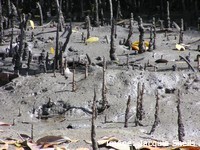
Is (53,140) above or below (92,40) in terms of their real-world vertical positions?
below

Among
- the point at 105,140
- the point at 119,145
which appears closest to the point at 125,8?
the point at 105,140

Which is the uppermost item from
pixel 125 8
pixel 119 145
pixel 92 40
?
pixel 125 8

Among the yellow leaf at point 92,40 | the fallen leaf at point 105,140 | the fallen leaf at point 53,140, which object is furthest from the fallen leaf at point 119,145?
the yellow leaf at point 92,40

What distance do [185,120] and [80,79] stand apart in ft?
6.34

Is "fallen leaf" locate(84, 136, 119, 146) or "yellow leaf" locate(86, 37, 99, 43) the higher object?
"yellow leaf" locate(86, 37, 99, 43)

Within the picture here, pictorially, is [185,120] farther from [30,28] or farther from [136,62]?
[30,28]

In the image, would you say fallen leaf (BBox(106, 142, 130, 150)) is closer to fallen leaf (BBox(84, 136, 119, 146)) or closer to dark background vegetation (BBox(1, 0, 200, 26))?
fallen leaf (BBox(84, 136, 119, 146))

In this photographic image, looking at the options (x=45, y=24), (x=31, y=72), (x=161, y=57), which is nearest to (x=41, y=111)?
(x=31, y=72)

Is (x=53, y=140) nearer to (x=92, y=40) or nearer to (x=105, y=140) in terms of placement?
(x=105, y=140)

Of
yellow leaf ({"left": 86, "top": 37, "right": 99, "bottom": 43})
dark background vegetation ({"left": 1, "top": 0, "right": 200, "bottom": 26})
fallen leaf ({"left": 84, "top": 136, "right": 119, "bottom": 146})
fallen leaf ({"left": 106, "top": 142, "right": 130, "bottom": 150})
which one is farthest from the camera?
dark background vegetation ({"left": 1, "top": 0, "right": 200, "bottom": 26})

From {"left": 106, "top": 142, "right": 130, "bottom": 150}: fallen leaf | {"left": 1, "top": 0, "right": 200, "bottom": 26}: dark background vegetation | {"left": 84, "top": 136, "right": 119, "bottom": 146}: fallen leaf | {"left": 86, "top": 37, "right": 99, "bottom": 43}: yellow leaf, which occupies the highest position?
{"left": 1, "top": 0, "right": 200, "bottom": 26}: dark background vegetation

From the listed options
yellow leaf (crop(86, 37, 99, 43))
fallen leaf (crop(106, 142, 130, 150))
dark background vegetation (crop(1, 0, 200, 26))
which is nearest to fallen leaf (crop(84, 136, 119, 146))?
fallen leaf (crop(106, 142, 130, 150))

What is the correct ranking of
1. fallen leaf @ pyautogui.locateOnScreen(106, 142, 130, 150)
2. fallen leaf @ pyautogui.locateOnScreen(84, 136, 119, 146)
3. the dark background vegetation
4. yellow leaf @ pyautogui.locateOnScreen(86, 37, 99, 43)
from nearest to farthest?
1. fallen leaf @ pyautogui.locateOnScreen(106, 142, 130, 150)
2. fallen leaf @ pyautogui.locateOnScreen(84, 136, 119, 146)
3. yellow leaf @ pyautogui.locateOnScreen(86, 37, 99, 43)
4. the dark background vegetation

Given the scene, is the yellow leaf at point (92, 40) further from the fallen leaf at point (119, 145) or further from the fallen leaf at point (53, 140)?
the fallen leaf at point (119, 145)
